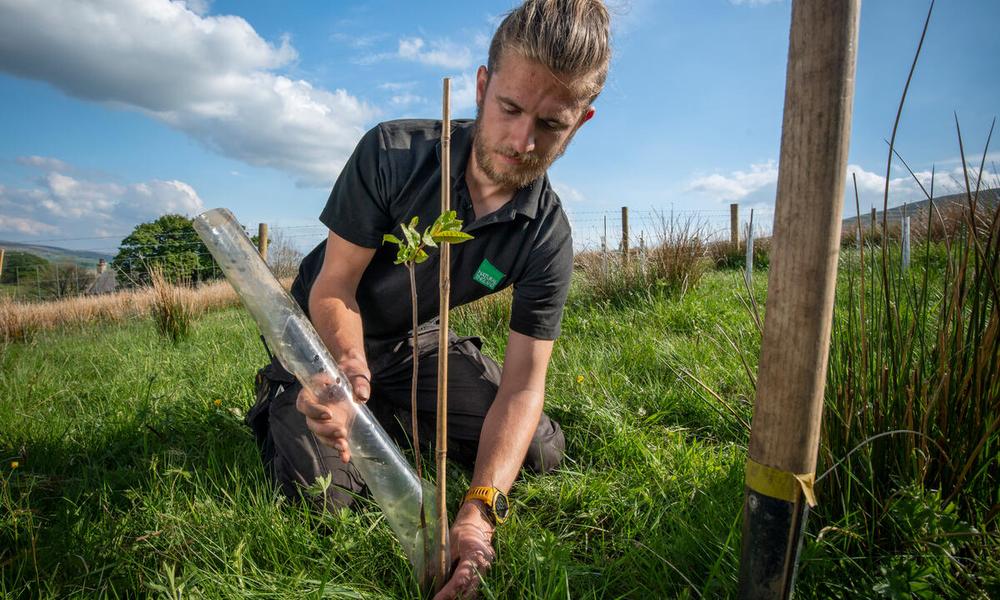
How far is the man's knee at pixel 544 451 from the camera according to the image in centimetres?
231

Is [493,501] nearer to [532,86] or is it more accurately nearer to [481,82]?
[532,86]

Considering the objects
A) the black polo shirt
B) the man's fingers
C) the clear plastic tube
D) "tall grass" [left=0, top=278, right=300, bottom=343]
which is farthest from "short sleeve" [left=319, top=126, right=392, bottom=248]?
"tall grass" [left=0, top=278, right=300, bottom=343]

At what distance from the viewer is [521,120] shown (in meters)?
2.09

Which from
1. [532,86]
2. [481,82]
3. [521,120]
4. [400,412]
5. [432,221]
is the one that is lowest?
[400,412]

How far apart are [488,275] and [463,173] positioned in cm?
46

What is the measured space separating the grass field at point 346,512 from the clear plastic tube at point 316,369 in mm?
181

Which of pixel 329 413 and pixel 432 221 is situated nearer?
pixel 329 413

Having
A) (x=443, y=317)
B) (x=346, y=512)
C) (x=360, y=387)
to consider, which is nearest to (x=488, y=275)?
(x=360, y=387)

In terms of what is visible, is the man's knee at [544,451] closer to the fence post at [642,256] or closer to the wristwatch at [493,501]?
the wristwatch at [493,501]

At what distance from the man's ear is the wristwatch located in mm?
1570

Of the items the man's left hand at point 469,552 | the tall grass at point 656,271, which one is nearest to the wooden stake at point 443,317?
the man's left hand at point 469,552

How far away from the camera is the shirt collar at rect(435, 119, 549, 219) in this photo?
2312 mm

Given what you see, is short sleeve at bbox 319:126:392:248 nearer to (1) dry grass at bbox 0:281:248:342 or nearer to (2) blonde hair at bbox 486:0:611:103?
(2) blonde hair at bbox 486:0:611:103

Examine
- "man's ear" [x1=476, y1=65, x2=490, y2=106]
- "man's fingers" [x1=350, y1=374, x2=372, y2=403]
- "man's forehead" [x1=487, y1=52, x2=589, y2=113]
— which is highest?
"man's ear" [x1=476, y1=65, x2=490, y2=106]
